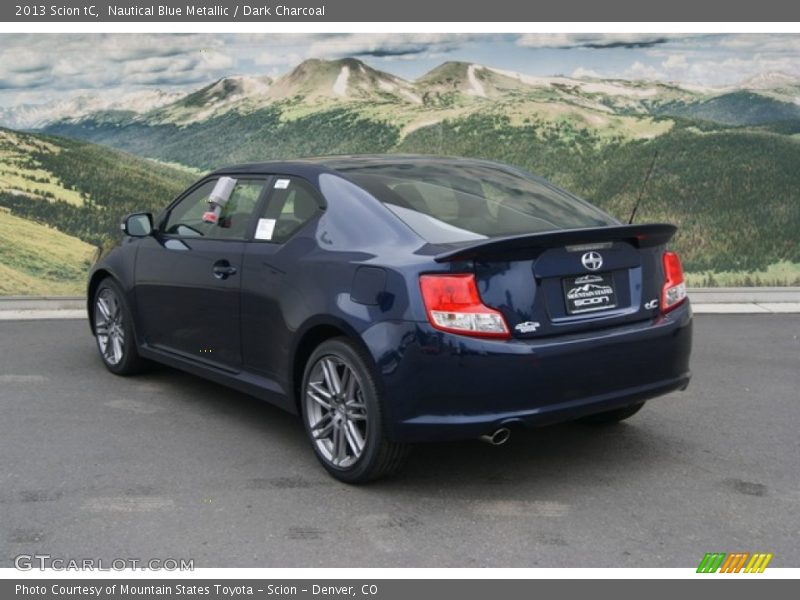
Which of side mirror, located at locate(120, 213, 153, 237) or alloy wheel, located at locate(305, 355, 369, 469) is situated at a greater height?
side mirror, located at locate(120, 213, 153, 237)

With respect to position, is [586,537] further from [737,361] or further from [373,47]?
[373,47]

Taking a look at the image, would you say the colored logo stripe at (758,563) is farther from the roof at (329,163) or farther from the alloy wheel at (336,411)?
the roof at (329,163)

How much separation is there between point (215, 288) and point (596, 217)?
2175 mm

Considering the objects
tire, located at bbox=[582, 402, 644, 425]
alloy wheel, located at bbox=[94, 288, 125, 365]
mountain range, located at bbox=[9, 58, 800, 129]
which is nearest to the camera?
tire, located at bbox=[582, 402, 644, 425]

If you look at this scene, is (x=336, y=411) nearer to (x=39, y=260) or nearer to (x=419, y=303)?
(x=419, y=303)

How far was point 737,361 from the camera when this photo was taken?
7.35 m

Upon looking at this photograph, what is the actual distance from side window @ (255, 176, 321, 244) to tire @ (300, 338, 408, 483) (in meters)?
0.79

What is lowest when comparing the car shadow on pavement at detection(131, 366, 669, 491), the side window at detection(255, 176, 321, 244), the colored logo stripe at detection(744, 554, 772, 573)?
the colored logo stripe at detection(744, 554, 772, 573)

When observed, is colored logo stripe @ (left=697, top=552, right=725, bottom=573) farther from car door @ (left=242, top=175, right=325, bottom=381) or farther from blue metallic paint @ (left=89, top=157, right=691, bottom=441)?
car door @ (left=242, top=175, right=325, bottom=381)

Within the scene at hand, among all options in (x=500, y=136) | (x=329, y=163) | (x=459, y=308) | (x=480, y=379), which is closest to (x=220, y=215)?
(x=329, y=163)

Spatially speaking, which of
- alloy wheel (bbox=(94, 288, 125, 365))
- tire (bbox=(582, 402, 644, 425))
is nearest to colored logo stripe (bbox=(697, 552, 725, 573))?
tire (bbox=(582, 402, 644, 425))

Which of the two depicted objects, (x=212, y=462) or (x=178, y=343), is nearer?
(x=212, y=462)

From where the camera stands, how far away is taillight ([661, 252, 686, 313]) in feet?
15.4

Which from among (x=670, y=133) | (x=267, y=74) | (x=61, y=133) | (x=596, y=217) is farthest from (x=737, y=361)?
(x=61, y=133)
